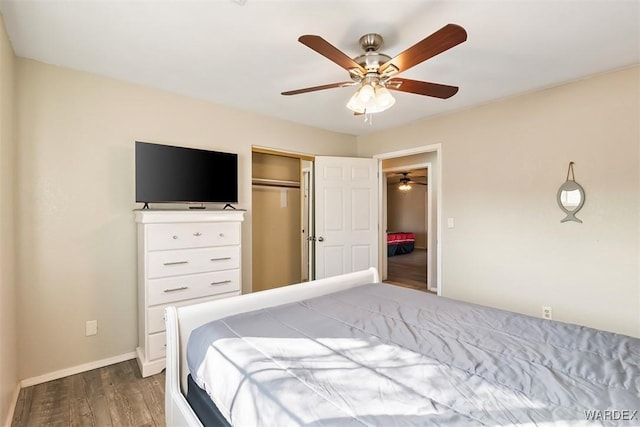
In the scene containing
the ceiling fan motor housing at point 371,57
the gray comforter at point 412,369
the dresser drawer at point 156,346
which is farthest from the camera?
the dresser drawer at point 156,346

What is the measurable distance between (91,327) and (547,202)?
4.21 meters

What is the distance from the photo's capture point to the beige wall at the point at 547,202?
2.51 meters

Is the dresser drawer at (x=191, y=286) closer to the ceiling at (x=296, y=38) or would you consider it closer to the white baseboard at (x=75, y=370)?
the white baseboard at (x=75, y=370)

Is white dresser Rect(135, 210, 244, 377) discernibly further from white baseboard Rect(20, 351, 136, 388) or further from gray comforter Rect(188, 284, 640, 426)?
gray comforter Rect(188, 284, 640, 426)

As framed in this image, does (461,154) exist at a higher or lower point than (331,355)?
higher

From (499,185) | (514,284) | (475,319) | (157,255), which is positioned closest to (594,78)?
(499,185)

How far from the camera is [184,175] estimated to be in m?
2.84

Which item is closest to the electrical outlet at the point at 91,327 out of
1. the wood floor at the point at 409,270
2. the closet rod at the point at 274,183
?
the closet rod at the point at 274,183

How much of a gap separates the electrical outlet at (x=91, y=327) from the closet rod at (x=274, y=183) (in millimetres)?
2370

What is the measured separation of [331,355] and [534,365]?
0.76 meters

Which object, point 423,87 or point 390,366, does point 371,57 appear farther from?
point 390,366

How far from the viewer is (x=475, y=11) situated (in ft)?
5.81

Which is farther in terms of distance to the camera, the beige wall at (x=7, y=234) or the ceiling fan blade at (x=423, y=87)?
the ceiling fan blade at (x=423, y=87)

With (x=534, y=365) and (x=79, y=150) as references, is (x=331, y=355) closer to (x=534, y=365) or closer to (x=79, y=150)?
(x=534, y=365)
